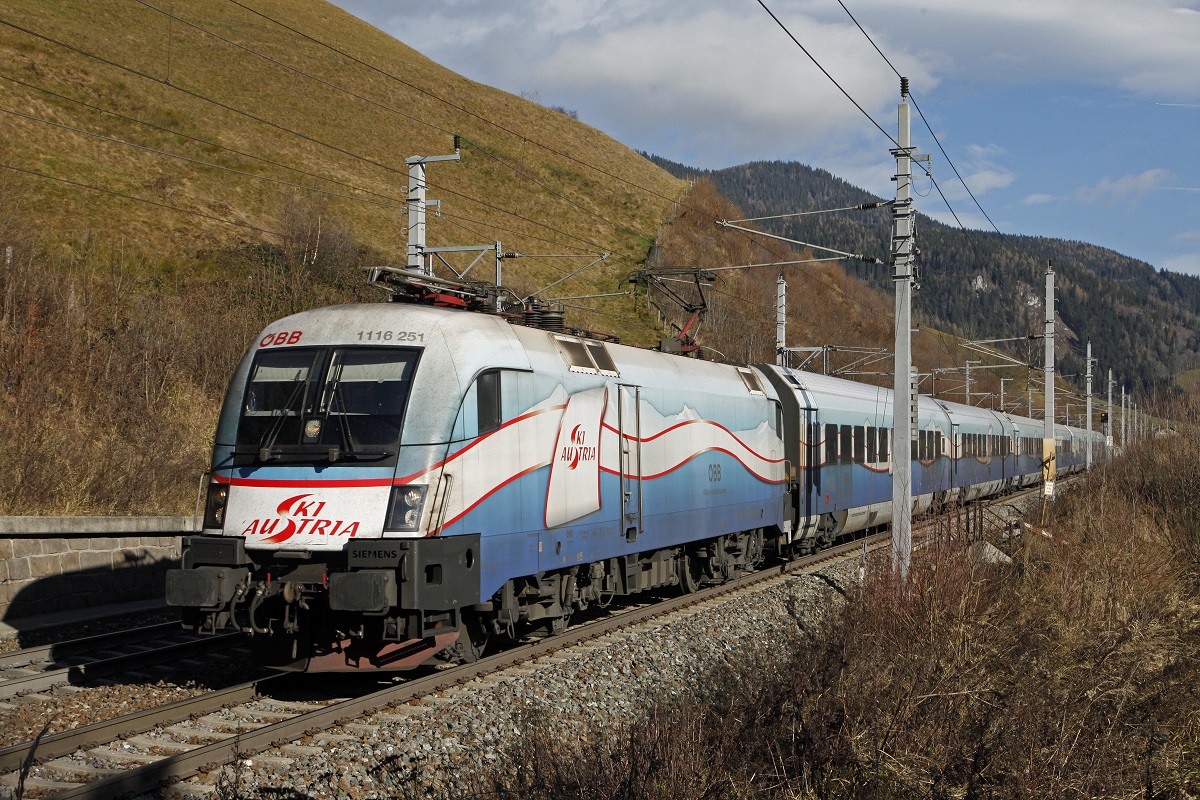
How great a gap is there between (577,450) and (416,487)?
2.78m

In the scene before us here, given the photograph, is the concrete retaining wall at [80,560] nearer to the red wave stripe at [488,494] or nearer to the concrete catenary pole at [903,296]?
the red wave stripe at [488,494]

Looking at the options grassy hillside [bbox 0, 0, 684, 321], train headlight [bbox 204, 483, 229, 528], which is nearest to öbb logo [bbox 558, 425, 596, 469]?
train headlight [bbox 204, 483, 229, 528]

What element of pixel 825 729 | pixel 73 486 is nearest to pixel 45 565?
pixel 73 486

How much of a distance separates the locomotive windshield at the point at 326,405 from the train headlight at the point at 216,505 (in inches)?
13.3

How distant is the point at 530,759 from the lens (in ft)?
21.4

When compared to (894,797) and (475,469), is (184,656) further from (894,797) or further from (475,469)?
(894,797)

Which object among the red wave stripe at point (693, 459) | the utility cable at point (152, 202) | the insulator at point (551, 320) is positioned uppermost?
the utility cable at point (152, 202)

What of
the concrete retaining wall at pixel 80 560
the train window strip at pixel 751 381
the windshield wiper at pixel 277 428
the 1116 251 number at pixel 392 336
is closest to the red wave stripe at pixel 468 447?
the 1116 251 number at pixel 392 336

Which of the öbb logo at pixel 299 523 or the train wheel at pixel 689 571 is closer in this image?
the öbb logo at pixel 299 523

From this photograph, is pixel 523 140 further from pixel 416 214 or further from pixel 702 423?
pixel 702 423

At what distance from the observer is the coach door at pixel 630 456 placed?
12250 mm

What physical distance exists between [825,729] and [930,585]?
4.15m

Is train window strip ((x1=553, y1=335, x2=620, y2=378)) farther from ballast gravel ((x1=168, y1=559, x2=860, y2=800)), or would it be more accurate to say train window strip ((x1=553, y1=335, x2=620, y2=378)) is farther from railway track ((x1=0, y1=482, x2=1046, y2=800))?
railway track ((x1=0, y1=482, x2=1046, y2=800))

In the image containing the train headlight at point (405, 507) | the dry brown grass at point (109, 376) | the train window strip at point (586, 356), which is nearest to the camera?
the train headlight at point (405, 507)
